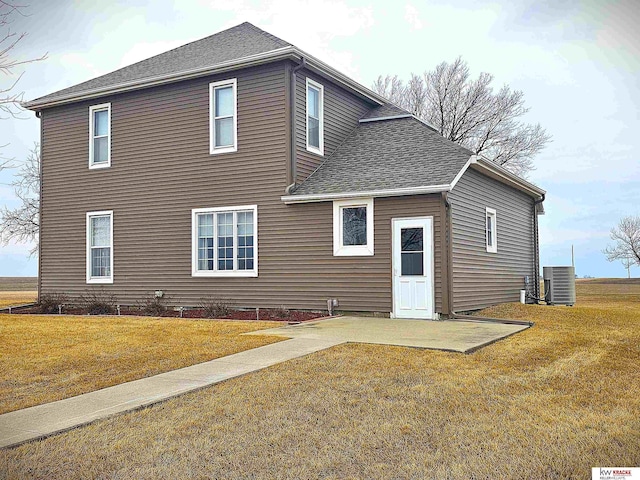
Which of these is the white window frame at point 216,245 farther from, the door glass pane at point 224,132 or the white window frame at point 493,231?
the white window frame at point 493,231

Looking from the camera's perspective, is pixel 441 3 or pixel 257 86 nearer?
pixel 441 3

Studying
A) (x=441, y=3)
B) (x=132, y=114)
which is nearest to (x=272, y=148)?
(x=132, y=114)

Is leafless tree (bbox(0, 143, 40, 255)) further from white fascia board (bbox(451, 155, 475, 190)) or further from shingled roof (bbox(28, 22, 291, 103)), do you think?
white fascia board (bbox(451, 155, 475, 190))

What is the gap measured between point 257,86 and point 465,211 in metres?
5.85

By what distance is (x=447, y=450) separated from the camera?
4.89m

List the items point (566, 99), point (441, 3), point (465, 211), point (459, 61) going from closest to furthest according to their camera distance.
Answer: point (441, 3), point (566, 99), point (465, 211), point (459, 61)

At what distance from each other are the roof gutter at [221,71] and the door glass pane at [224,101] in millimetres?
514

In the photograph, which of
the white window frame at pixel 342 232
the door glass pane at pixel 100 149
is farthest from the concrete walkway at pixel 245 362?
the door glass pane at pixel 100 149

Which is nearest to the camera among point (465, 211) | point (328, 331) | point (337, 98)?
point (328, 331)

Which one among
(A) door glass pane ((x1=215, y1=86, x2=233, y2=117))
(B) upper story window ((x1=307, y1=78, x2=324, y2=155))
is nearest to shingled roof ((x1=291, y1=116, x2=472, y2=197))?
(B) upper story window ((x1=307, y1=78, x2=324, y2=155))

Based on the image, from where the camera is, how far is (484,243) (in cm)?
1628

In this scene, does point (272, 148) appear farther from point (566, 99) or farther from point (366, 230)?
point (566, 99)

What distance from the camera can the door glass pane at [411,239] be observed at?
45.1ft

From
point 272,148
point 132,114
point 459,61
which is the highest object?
point 459,61
